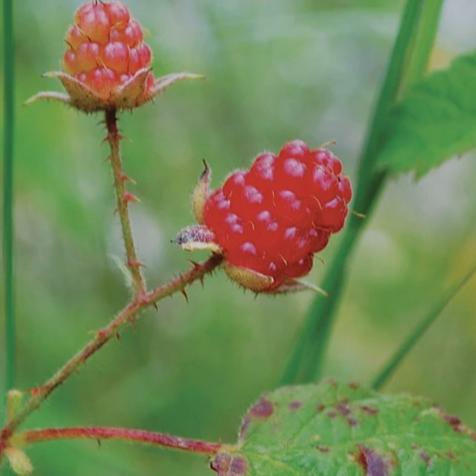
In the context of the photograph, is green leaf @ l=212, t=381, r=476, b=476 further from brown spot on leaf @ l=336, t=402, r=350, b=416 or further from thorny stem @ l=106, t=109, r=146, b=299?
thorny stem @ l=106, t=109, r=146, b=299

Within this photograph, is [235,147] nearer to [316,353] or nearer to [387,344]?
[387,344]

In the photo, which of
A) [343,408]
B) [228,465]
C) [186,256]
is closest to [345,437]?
[343,408]

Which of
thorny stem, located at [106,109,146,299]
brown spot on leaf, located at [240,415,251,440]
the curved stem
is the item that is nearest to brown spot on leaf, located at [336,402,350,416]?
brown spot on leaf, located at [240,415,251,440]

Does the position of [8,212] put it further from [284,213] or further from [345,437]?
[345,437]

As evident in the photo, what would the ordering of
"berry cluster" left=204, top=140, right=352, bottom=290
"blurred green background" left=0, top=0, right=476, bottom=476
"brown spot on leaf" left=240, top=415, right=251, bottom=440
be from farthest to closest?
"blurred green background" left=0, top=0, right=476, bottom=476, "brown spot on leaf" left=240, top=415, right=251, bottom=440, "berry cluster" left=204, top=140, right=352, bottom=290

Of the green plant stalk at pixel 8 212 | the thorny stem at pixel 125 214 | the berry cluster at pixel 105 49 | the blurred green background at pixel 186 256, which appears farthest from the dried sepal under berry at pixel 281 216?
the blurred green background at pixel 186 256

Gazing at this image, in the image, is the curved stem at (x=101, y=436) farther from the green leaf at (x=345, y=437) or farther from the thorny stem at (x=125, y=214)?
the thorny stem at (x=125, y=214)

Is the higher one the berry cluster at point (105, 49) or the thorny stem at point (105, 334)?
the berry cluster at point (105, 49)
